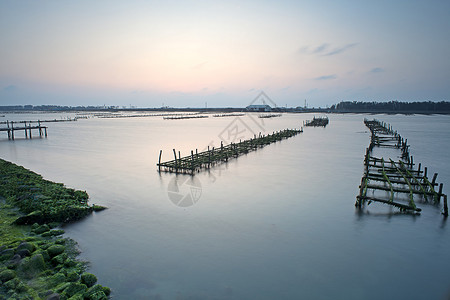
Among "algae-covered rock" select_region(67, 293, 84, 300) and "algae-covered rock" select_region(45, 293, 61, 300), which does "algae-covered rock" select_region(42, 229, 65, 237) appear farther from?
"algae-covered rock" select_region(67, 293, 84, 300)

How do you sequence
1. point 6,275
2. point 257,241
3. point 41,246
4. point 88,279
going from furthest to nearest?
1. point 257,241
2. point 41,246
3. point 88,279
4. point 6,275

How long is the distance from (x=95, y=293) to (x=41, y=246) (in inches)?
110

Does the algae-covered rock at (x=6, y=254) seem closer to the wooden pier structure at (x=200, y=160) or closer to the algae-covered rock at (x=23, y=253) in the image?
the algae-covered rock at (x=23, y=253)

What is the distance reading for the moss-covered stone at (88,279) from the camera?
606cm

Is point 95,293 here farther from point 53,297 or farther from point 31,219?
point 31,219

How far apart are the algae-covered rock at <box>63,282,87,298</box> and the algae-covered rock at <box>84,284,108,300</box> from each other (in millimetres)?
138

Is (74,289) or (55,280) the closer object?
(74,289)

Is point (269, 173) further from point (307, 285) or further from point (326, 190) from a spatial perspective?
point (307, 285)

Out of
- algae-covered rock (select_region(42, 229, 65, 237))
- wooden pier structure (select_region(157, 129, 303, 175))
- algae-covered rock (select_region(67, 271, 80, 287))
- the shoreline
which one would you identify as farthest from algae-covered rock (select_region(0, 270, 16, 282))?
wooden pier structure (select_region(157, 129, 303, 175))

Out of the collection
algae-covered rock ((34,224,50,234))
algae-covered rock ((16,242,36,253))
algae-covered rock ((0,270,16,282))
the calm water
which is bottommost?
the calm water

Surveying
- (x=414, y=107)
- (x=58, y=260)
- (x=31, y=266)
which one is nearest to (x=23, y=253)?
(x=31, y=266)

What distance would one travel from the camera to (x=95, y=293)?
5.59 m

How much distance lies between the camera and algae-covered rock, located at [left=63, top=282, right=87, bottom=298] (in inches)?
217

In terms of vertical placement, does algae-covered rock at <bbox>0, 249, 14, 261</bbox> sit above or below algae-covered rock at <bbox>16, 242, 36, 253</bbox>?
below
